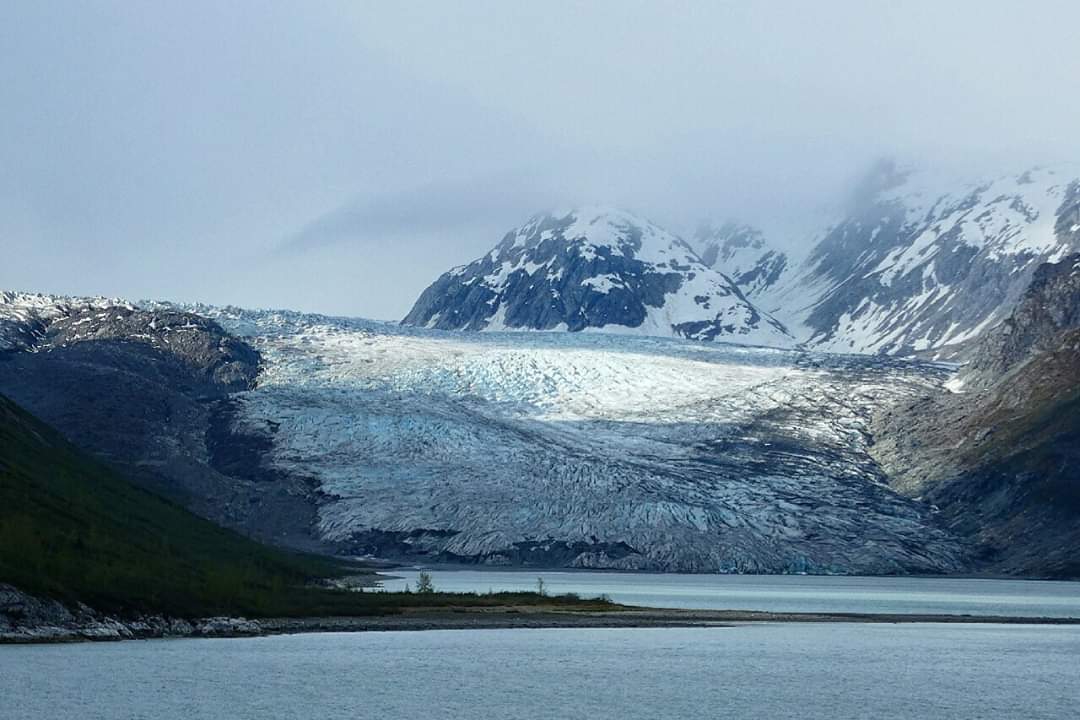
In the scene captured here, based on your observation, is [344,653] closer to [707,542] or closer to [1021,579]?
[707,542]

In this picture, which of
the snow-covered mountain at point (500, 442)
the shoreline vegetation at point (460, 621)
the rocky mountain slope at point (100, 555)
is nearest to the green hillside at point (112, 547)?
the rocky mountain slope at point (100, 555)

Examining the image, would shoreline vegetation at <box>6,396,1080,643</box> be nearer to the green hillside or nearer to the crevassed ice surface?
the green hillside

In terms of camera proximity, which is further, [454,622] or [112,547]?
[454,622]

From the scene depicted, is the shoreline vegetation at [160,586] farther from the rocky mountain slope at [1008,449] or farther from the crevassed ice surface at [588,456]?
the rocky mountain slope at [1008,449]

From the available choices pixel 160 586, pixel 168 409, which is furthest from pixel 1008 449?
pixel 160 586

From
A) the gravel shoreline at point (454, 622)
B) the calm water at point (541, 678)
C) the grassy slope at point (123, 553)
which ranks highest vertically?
the grassy slope at point (123, 553)

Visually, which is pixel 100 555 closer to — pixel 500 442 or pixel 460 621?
pixel 460 621

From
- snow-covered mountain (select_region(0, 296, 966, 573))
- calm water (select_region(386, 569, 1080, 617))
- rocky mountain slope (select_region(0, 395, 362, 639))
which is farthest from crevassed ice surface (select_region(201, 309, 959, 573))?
rocky mountain slope (select_region(0, 395, 362, 639))
